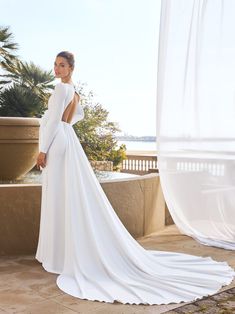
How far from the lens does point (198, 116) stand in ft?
13.8

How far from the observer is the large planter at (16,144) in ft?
14.7

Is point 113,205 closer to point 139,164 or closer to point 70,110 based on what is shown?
point 70,110

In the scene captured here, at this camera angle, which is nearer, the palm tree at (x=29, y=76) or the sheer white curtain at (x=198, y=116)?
the sheer white curtain at (x=198, y=116)

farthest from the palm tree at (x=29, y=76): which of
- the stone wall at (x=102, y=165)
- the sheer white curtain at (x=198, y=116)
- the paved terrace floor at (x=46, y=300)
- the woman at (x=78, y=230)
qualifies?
the paved terrace floor at (x=46, y=300)

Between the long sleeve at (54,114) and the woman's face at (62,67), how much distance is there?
117mm

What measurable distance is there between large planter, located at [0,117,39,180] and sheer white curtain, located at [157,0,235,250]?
4.18 feet

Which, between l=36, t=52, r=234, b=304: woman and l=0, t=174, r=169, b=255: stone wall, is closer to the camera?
l=36, t=52, r=234, b=304: woman

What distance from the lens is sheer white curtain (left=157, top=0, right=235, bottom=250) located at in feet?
13.3

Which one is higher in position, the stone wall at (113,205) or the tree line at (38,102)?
the tree line at (38,102)

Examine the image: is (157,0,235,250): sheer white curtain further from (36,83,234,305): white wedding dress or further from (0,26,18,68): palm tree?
(0,26,18,68): palm tree

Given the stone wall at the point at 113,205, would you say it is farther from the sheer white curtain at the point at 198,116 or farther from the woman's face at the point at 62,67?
the woman's face at the point at 62,67

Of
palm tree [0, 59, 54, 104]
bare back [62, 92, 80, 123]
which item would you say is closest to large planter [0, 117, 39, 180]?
bare back [62, 92, 80, 123]

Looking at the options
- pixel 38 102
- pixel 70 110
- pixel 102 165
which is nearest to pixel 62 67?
pixel 70 110

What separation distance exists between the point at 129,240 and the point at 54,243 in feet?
1.70
